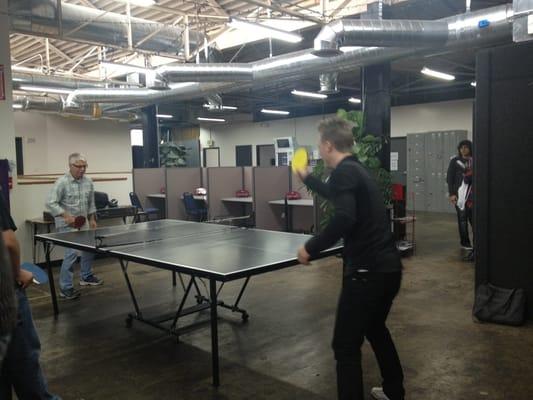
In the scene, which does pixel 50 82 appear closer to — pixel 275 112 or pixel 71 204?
pixel 71 204

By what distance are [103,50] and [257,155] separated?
8.87 metres

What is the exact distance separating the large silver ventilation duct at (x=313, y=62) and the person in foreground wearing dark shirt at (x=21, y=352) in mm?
4171

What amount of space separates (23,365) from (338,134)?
163 cm

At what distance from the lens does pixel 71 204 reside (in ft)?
15.2

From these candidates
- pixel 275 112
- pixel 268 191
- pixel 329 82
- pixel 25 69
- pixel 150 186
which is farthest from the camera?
pixel 275 112

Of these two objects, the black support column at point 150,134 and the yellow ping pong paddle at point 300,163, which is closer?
the yellow ping pong paddle at point 300,163

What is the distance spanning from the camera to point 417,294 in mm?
4594

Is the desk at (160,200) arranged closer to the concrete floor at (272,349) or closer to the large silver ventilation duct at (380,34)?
the concrete floor at (272,349)

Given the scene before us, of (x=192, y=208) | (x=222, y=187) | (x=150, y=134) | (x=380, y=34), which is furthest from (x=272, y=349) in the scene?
(x=150, y=134)

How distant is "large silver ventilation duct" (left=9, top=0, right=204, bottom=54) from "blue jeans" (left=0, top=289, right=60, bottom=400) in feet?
13.1

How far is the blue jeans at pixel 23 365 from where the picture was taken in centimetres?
191

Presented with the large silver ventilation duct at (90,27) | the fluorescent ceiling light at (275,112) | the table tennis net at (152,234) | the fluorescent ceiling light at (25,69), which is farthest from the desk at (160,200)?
the fluorescent ceiling light at (275,112)

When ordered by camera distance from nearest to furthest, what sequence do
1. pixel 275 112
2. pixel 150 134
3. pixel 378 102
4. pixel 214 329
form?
1. pixel 214 329
2. pixel 378 102
3. pixel 150 134
4. pixel 275 112

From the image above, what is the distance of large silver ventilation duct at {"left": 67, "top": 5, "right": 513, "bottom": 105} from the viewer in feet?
15.2
